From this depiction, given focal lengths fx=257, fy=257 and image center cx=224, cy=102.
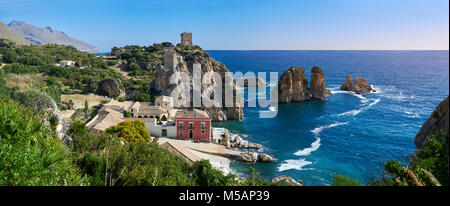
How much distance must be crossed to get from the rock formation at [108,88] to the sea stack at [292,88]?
90.8 ft

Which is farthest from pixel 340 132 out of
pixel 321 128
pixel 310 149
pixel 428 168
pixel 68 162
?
pixel 68 162

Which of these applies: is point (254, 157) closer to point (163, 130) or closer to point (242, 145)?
point (242, 145)

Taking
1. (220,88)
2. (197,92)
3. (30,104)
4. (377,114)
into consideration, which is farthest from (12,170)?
(377,114)

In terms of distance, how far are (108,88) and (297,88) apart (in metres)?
32.1

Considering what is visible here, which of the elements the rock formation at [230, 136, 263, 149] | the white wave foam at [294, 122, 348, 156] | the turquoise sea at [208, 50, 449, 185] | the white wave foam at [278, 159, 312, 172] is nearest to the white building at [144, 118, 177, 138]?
the rock formation at [230, 136, 263, 149]

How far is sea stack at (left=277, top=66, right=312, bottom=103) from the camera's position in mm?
47062

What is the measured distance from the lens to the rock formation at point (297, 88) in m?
47.2

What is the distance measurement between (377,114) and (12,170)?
40.8m

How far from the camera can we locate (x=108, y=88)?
3672 cm

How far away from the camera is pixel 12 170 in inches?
202

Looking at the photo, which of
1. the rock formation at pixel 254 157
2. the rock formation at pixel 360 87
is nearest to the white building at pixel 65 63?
the rock formation at pixel 254 157
